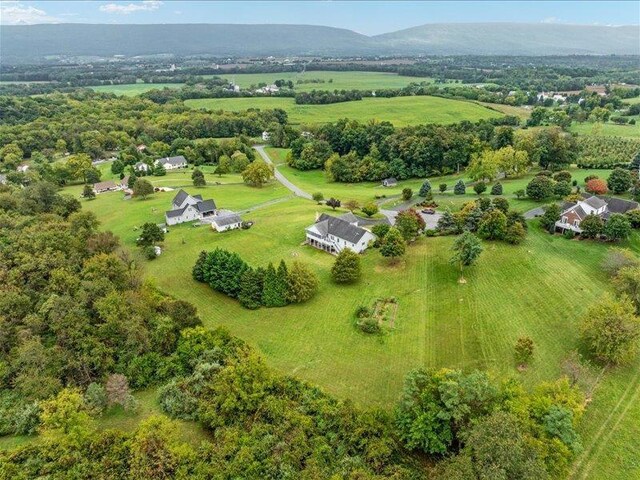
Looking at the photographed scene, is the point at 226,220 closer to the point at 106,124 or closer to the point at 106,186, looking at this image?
the point at 106,186

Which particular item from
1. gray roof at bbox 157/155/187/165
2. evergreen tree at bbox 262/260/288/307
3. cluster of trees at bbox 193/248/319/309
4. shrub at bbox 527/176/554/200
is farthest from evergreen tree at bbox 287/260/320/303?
gray roof at bbox 157/155/187/165

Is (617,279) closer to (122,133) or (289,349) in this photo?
(289,349)

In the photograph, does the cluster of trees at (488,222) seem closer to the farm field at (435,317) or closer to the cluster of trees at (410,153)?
the farm field at (435,317)

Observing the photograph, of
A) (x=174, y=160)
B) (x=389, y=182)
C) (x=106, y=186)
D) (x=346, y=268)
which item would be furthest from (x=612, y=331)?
(x=174, y=160)

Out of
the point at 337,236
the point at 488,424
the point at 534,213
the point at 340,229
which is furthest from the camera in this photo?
the point at 534,213

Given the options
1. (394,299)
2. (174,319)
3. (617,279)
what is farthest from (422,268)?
(174,319)
